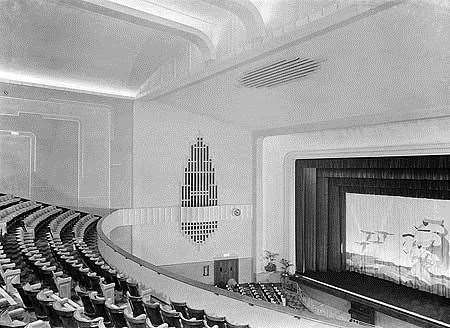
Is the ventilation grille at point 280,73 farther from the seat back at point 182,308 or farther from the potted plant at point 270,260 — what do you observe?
the potted plant at point 270,260

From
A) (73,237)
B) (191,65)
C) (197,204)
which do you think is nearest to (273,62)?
(191,65)

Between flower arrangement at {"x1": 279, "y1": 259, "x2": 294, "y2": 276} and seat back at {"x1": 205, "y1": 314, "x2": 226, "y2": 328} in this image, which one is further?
flower arrangement at {"x1": 279, "y1": 259, "x2": 294, "y2": 276}

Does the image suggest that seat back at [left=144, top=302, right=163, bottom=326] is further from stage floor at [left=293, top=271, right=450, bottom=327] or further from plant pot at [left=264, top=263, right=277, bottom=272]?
plant pot at [left=264, top=263, right=277, bottom=272]

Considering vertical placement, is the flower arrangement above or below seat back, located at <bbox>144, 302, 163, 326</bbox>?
below

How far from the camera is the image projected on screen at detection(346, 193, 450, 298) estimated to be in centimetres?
433

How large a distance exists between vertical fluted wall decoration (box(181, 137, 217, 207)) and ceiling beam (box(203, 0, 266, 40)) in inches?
102

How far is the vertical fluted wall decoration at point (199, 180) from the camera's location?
543cm

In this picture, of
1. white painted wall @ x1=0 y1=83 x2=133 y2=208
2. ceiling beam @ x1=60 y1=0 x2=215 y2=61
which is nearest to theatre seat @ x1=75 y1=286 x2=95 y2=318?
ceiling beam @ x1=60 y1=0 x2=215 y2=61

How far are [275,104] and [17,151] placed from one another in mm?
2477

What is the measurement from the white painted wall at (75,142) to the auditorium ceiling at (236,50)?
0.16 m

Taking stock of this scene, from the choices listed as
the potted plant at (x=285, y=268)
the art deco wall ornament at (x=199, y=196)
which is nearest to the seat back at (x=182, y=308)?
the art deco wall ornament at (x=199, y=196)

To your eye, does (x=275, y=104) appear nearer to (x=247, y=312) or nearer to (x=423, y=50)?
(x=423, y=50)

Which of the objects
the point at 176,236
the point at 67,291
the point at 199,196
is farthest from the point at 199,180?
the point at 67,291

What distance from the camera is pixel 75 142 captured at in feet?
15.3
